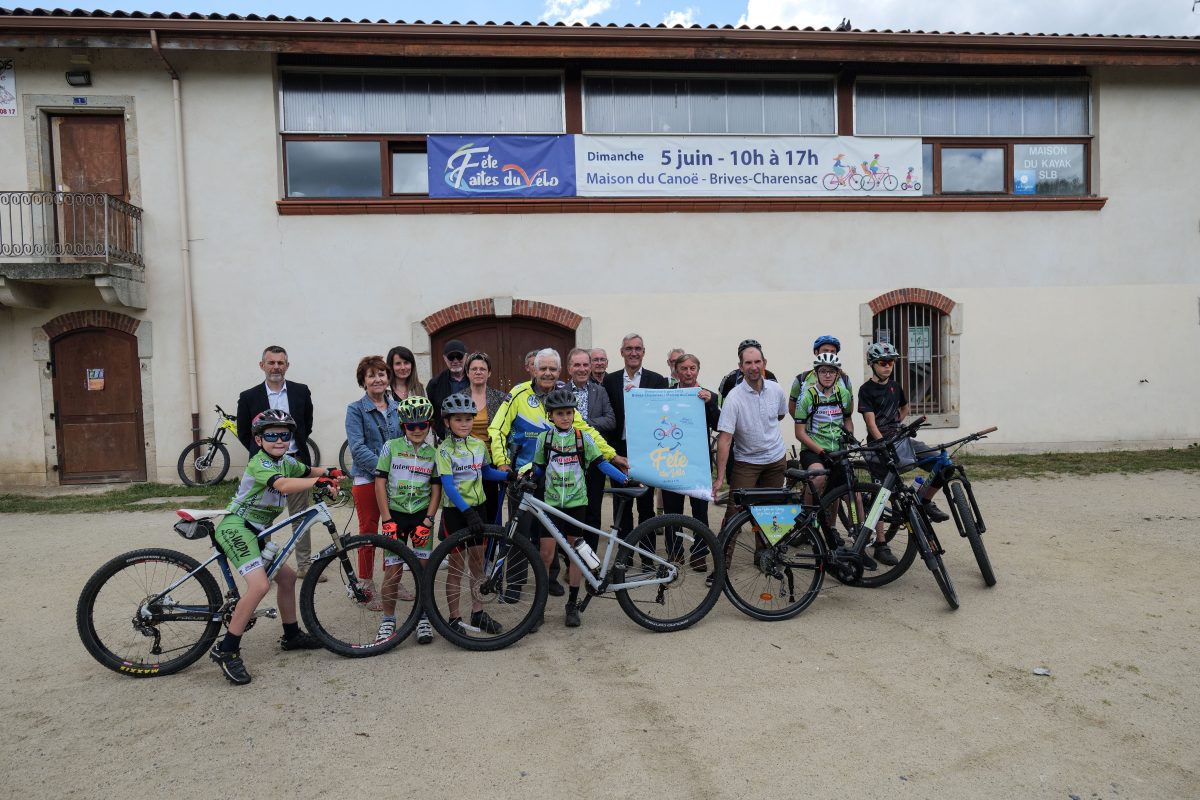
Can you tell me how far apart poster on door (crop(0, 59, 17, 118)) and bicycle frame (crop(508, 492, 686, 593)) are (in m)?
10.2

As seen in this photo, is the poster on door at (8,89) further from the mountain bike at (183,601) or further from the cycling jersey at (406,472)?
the cycling jersey at (406,472)

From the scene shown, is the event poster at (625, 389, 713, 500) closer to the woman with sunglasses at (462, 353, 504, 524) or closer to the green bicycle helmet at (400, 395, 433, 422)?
the woman with sunglasses at (462, 353, 504, 524)

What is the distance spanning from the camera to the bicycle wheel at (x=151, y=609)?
4.00 meters

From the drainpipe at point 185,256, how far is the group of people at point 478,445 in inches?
215

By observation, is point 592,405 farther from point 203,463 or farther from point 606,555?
point 203,463

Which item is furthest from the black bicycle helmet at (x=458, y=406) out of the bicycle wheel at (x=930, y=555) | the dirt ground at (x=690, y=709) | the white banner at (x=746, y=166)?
the white banner at (x=746, y=166)

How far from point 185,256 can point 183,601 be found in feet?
24.9

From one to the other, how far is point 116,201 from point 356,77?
3526 millimetres

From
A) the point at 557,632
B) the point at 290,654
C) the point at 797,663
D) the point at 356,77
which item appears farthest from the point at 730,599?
the point at 356,77

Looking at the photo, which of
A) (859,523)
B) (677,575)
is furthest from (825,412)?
(677,575)

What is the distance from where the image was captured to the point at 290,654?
14.4ft

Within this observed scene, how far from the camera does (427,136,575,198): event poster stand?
1068 cm

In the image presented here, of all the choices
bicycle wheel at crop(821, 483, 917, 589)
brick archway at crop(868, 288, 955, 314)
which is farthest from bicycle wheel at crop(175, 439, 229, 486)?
brick archway at crop(868, 288, 955, 314)

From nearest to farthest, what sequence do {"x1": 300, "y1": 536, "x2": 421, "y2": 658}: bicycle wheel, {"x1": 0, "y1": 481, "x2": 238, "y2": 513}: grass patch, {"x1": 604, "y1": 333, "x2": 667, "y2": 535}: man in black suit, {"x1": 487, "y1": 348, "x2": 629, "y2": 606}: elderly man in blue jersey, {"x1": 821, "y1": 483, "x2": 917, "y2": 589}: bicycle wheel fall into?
{"x1": 300, "y1": 536, "x2": 421, "y2": 658}: bicycle wheel → {"x1": 487, "y1": 348, "x2": 629, "y2": 606}: elderly man in blue jersey → {"x1": 821, "y1": 483, "x2": 917, "y2": 589}: bicycle wheel → {"x1": 604, "y1": 333, "x2": 667, "y2": 535}: man in black suit → {"x1": 0, "y1": 481, "x2": 238, "y2": 513}: grass patch
